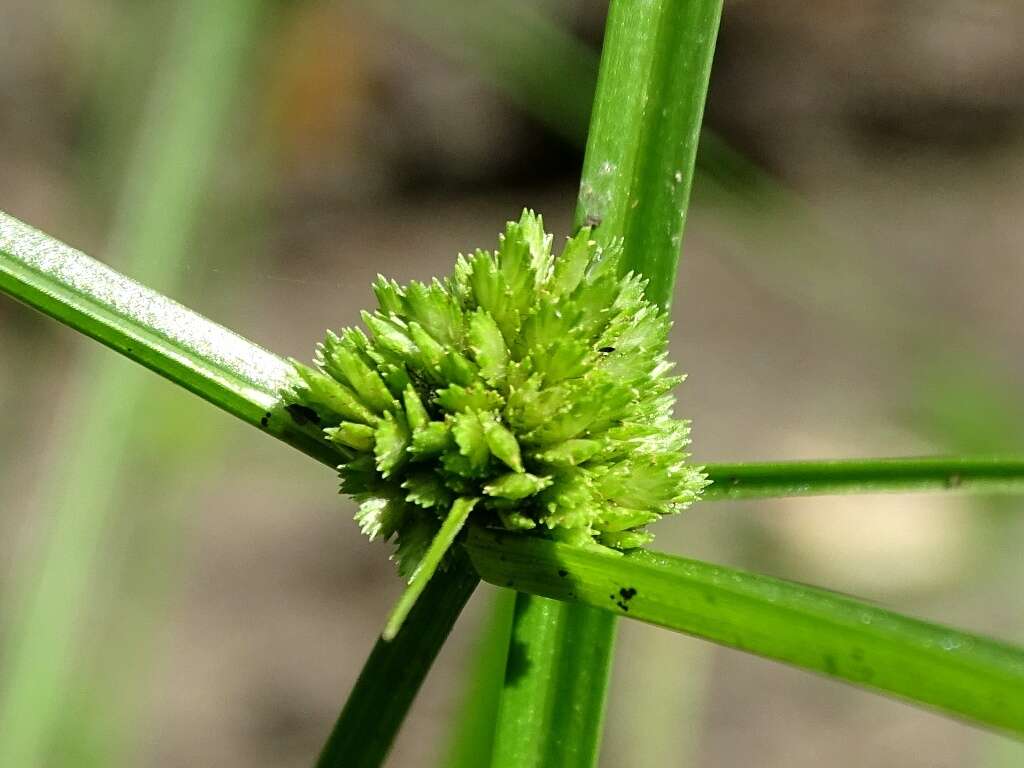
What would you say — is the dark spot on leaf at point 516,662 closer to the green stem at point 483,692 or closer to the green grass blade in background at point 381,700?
the green grass blade in background at point 381,700

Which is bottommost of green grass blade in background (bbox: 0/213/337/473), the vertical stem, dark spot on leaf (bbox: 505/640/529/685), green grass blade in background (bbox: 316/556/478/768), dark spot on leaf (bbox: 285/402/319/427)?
green grass blade in background (bbox: 316/556/478/768)

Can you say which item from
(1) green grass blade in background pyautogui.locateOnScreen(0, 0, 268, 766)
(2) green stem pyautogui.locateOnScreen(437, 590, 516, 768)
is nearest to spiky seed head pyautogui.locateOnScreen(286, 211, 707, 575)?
(2) green stem pyautogui.locateOnScreen(437, 590, 516, 768)

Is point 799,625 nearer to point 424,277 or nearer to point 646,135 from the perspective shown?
point 646,135

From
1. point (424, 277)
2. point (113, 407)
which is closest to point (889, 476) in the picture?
point (113, 407)

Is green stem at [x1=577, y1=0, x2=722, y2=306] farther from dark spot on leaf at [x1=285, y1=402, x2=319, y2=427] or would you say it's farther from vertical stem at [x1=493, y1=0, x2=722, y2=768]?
dark spot on leaf at [x1=285, y1=402, x2=319, y2=427]

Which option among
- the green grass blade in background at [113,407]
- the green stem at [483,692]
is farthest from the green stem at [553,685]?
the green grass blade in background at [113,407]

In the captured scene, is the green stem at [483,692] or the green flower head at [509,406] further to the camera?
the green stem at [483,692]
